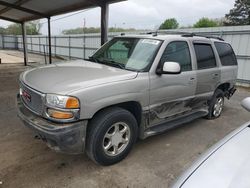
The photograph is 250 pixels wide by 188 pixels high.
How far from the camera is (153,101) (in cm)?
340

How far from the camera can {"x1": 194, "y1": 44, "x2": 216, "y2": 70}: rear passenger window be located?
428cm

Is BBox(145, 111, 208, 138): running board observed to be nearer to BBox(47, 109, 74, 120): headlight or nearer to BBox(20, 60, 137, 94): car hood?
BBox(20, 60, 137, 94): car hood

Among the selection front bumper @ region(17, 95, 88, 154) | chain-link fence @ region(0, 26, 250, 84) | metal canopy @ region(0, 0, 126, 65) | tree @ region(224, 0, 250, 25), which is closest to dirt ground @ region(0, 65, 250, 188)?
front bumper @ region(17, 95, 88, 154)

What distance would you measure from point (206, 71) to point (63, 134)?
122 inches

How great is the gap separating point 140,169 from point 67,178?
0.99m

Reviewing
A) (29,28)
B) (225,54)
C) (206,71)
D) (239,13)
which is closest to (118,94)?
(206,71)

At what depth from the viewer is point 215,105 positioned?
5.15 meters

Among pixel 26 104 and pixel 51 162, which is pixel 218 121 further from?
pixel 26 104

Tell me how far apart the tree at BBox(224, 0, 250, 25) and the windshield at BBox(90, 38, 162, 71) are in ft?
127

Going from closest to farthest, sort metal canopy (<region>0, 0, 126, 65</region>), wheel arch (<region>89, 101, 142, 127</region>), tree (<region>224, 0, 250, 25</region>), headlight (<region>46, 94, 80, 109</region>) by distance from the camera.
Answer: headlight (<region>46, 94, 80, 109</region>) → wheel arch (<region>89, 101, 142, 127</region>) → metal canopy (<region>0, 0, 126, 65</region>) → tree (<region>224, 0, 250, 25</region>)

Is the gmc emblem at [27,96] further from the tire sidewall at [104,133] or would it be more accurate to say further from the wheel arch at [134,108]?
the wheel arch at [134,108]

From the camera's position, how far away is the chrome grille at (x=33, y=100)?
2738 mm

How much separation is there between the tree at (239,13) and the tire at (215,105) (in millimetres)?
36922

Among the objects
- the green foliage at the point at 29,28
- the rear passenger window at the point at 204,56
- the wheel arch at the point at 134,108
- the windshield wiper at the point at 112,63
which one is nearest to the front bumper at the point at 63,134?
the wheel arch at the point at 134,108
